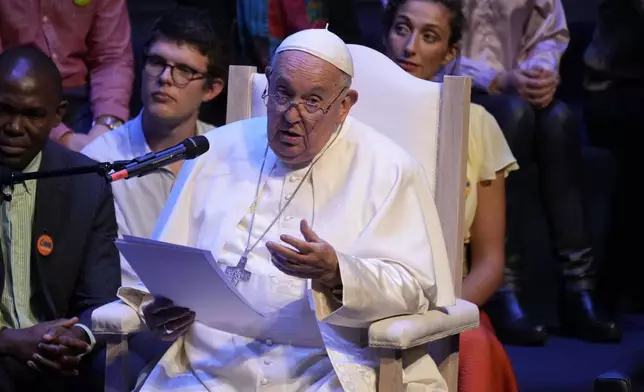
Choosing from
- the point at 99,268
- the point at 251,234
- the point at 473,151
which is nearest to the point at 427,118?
the point at 473,151

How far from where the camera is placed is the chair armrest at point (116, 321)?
314 cm

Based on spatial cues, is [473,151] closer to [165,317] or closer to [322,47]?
[322,47]

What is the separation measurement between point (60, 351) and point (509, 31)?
2.48 meters

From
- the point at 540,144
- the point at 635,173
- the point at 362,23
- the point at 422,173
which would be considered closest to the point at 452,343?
the point at 422,173

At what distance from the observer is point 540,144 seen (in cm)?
470

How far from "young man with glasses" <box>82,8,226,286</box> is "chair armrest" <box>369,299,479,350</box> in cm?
134

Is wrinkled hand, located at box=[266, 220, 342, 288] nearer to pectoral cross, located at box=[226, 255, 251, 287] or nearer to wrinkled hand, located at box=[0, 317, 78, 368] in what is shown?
pectoral cross, located at box=[226, 255, 251, 287]

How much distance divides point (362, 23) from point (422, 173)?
105 inches

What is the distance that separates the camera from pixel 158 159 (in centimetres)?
275

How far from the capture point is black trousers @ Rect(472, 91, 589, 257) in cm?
464

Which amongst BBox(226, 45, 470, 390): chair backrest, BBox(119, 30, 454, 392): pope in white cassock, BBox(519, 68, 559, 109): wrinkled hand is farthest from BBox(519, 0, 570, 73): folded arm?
BBox(119, 30, 454, 392): pope in white cassock

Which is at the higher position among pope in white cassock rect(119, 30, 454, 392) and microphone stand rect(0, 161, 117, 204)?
microphone stand rect(0, 161, 117, 204)

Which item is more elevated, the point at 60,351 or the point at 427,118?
the point at 427,118

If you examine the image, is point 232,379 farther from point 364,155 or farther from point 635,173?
point 635,173
